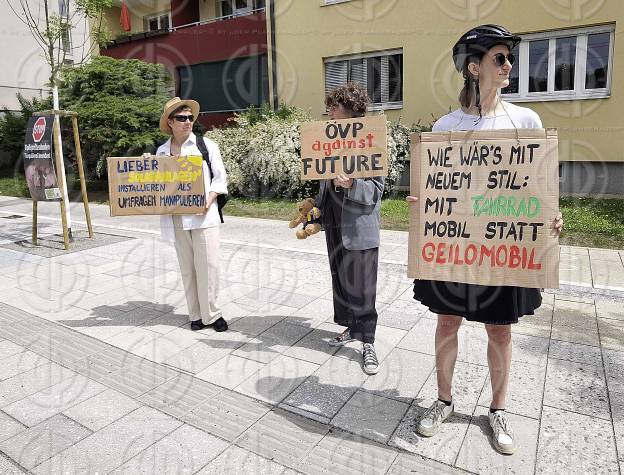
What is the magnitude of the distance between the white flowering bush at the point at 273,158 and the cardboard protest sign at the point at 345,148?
801 centimetres

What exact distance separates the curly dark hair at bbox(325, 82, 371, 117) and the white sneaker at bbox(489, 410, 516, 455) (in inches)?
83.5

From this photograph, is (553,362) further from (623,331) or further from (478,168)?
(478,168)

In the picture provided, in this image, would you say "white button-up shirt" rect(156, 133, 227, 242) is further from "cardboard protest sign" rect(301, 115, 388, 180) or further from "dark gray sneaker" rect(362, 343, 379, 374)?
"dark gray sneaker" rect(362, 343, 379, 374)

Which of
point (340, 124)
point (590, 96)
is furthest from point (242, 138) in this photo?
point (340, 124)

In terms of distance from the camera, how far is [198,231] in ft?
14.0

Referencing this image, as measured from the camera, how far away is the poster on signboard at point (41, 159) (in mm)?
7742

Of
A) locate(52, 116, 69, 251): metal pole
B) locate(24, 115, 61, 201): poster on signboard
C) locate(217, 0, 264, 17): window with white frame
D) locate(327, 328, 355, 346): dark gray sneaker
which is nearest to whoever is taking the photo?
locate(327, 328, 355, 346): dark gray sneaker

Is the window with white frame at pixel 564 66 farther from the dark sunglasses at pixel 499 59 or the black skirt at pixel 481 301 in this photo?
the black skirt at pixel 481 301

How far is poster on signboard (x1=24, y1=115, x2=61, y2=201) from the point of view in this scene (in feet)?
25.4

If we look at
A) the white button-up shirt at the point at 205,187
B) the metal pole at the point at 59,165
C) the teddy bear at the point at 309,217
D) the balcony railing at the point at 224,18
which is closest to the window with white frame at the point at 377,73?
the balcony railing at the point at 224,18

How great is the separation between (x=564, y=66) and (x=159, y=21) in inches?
649

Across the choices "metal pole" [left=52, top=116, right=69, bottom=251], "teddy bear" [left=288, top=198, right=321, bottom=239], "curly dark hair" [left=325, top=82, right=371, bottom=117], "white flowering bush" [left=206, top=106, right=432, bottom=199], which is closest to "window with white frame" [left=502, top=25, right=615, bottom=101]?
"white flowering bush" [left=206, top=106, right=432, bottom=199]

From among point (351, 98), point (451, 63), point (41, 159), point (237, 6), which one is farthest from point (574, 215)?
point (237, 6)

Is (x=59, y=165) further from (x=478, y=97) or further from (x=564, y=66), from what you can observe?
(x=564, y=66)
